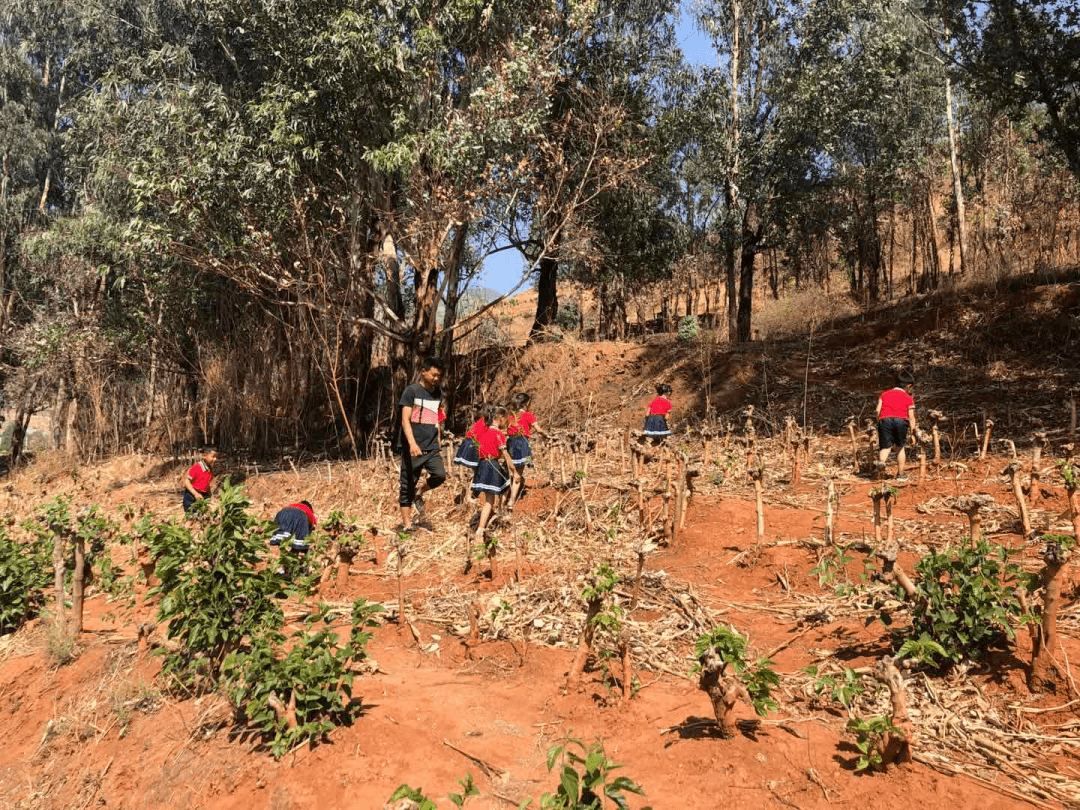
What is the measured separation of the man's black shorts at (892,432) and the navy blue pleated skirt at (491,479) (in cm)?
404

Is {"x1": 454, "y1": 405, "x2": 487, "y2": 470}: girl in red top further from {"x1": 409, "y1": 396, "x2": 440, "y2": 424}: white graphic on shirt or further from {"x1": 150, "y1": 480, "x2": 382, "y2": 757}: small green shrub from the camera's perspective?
{"x1": 150, "y1": 480, "x2": 382, "y2": 757}: small green shrub

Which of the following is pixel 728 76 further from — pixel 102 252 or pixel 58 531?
pixel 58 531

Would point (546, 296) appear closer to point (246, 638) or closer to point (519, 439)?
point (519, 439)

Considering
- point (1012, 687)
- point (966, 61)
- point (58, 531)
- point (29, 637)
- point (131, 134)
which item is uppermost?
point (966, 61)

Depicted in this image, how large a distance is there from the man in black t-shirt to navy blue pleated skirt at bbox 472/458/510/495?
473 millimetres

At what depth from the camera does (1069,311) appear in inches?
440

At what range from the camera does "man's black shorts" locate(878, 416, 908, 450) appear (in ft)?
24.6

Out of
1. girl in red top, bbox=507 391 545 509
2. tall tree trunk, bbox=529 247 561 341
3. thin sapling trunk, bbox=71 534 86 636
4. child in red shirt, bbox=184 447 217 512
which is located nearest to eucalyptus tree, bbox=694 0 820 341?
tall tree trunk, bbox=529 247 561 341

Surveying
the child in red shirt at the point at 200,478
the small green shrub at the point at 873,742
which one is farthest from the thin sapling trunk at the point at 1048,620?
the child in red shirt at the point at 200,478

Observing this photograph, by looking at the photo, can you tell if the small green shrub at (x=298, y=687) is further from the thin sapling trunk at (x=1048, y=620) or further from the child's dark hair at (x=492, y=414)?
the child's dark hair at (x=492, y=414)

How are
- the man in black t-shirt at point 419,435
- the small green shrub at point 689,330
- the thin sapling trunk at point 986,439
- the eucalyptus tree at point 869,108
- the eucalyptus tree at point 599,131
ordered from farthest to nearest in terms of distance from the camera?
the small green shrub at point 689,330 < the eucalyptus tree at point 869,108 < the eucalyptus tree at point 599,131 < the thin sapling trunk at point 986,439 < the man in black t-shirt at point 419,435

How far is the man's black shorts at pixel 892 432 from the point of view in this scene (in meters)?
7.50

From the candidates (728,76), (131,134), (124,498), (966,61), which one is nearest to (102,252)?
(131,134)

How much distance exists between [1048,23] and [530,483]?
8988 millimetres
